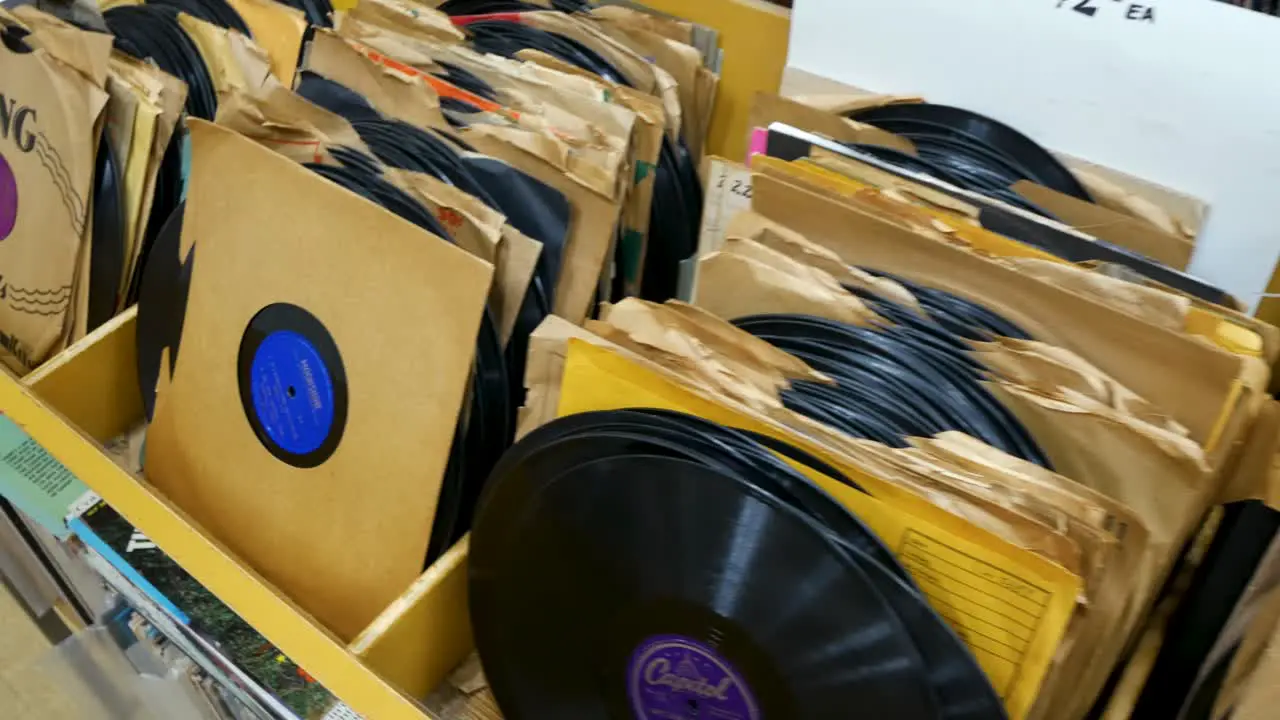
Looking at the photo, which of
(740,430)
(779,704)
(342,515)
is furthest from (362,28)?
(779,704)

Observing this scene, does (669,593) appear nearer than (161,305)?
Yes

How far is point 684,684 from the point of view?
64 centimetres

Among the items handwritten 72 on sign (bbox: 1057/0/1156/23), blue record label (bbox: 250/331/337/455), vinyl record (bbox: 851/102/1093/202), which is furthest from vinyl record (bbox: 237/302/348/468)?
handwritten 72 on sign (bbox: 1057/0/1156/23)

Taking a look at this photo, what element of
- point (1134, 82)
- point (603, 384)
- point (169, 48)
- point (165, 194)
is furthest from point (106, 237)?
point (1134, 82)

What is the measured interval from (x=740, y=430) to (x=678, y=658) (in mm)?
177

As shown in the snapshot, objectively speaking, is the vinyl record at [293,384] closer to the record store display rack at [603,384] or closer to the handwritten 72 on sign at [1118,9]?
the record store display rack at [603,384]

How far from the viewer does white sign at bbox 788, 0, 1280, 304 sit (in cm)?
74

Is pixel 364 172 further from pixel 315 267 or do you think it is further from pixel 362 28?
pixel 362 28

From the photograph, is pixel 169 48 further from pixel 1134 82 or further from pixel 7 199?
pixel 1134 82

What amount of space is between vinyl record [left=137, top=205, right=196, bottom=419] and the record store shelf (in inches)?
4.1

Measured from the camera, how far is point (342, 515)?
0.85 m

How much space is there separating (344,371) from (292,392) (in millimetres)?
86

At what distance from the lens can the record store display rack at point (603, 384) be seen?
56 cm

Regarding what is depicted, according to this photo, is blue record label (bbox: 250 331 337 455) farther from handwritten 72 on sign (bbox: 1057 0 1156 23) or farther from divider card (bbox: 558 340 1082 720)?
handwritten 72 on sign (bbox: 1057 0 1156 23)
